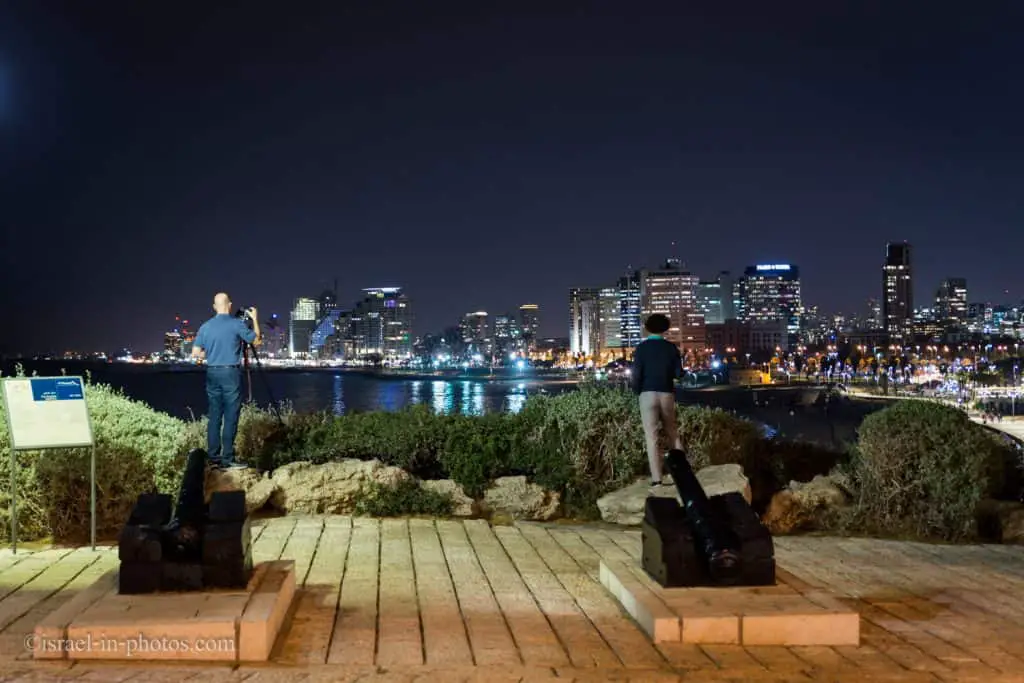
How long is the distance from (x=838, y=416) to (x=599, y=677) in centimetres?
9381

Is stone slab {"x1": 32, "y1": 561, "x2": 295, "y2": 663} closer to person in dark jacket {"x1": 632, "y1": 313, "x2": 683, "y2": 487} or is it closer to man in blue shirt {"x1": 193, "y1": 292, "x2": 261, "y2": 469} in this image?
man in blue shirt {"x1": 193, "y1": 292, "x2": 261, "y2": 469}

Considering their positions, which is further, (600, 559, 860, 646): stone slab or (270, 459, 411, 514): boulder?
(270, 459, 411, 514): boulder

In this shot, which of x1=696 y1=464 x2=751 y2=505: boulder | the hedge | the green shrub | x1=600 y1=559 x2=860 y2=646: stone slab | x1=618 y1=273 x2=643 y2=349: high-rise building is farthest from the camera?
x1=618 y1=273 x2=643 y2=349: high-rise building

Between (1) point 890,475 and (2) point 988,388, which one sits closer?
(1) point 890,475

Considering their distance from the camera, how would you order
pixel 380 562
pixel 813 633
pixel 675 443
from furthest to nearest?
Result: pixel 675 443
pixel 380 562
pixel 813 633

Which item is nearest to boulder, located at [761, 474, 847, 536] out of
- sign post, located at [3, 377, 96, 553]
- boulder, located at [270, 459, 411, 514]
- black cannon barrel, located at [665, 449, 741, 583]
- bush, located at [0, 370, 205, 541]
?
boulder, located at [270, 459, 411, 514]

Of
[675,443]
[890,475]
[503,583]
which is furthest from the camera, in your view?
[890,475]

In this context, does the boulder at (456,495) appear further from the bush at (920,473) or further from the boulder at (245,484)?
the bush at (920,473)

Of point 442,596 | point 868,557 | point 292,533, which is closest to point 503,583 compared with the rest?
point 442,596

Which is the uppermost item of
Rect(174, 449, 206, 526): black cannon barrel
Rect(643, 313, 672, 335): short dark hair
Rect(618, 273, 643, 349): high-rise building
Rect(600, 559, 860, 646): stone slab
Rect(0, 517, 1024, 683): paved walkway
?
Rect(618, 273, 643, 349): high-rise building

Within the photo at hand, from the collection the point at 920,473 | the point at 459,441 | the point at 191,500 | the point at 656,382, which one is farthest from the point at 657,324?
the point at 191,500

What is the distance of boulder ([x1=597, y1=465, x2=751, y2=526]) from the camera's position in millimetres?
10672

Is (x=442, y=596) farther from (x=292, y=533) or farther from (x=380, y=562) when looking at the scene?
(x=292, y=533)

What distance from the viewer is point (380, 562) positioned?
7879mm
